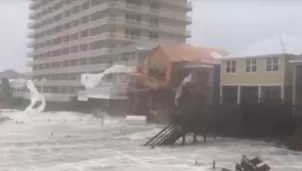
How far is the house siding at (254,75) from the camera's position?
113ft

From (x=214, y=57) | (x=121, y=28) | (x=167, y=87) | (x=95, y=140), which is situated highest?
(x=121, y=28)

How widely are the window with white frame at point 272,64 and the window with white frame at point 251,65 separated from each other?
126cm

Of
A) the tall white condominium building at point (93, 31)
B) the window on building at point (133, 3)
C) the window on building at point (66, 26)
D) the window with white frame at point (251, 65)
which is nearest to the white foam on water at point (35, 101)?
the tall white condominium building at point (93, 31)

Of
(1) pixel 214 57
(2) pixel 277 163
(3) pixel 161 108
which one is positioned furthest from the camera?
(1) pixel 214 57

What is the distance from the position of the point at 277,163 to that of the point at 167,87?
26415 millimetres

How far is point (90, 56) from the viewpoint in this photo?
69.9 meters

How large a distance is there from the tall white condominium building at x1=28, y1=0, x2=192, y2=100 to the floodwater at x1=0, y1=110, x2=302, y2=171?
3597cm

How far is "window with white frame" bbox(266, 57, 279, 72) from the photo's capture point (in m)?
34.7

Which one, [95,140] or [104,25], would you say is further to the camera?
[104,25]

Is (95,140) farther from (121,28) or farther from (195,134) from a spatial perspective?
(121,28)

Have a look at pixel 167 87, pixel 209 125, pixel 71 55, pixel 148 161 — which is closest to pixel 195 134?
pixel 209 125

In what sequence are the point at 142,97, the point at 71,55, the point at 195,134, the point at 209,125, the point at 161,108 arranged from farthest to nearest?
the point at 71,55
the point at 142,97
the point at 161,108
the point at 209,125
the point at 195,134

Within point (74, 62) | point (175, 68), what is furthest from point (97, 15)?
point (175, 68)

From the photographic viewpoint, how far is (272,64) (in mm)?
35000
